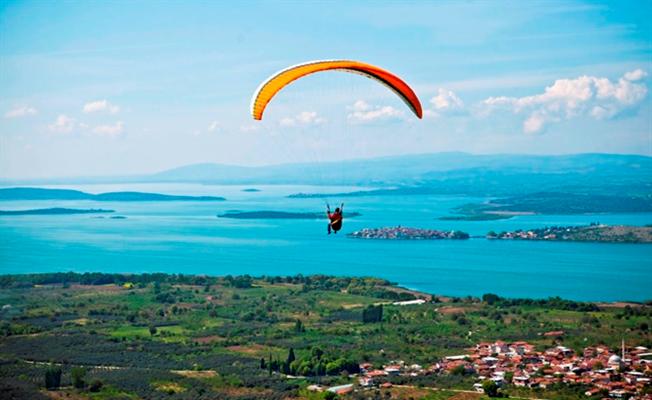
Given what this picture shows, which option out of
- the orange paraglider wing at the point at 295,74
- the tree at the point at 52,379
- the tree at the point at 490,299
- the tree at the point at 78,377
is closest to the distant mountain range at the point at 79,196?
the tree at the point at 490,299

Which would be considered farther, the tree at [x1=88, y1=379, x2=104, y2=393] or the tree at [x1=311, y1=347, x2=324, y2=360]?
the tree at [x1=311, y1=347, x2=324, y2=360]

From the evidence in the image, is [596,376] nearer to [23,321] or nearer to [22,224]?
[23,321]

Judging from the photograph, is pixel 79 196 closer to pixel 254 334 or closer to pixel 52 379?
pixel 254 334

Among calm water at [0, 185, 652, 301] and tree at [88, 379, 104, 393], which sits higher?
calm water at [0, 185, 652, 301]

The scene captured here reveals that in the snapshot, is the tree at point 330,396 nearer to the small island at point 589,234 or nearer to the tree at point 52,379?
the tree at point 52,379

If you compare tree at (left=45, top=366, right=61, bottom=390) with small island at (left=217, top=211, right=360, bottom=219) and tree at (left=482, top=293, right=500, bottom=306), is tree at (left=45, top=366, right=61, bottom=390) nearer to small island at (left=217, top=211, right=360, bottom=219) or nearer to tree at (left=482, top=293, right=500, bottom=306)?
tree at (left=482, top=293, right=500, bottom=306)

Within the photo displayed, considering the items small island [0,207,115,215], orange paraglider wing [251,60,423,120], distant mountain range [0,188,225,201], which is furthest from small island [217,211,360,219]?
orange paraglider wing [251,60,423,120]

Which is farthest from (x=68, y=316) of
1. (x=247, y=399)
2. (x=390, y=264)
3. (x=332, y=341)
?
(x=390, y=264)
